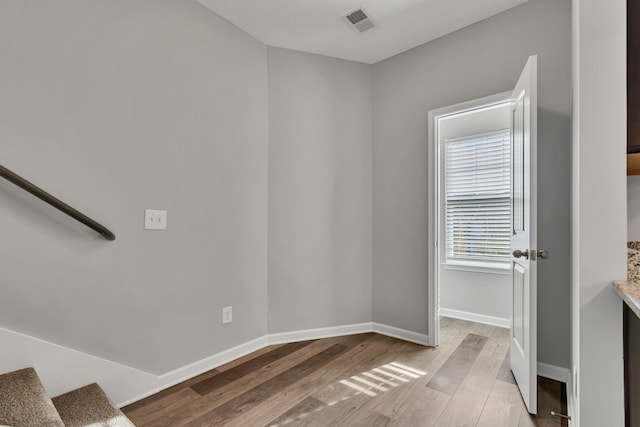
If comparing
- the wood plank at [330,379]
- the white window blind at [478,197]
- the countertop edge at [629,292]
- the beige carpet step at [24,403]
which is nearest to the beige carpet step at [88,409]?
the beige carpet step at [24,403]

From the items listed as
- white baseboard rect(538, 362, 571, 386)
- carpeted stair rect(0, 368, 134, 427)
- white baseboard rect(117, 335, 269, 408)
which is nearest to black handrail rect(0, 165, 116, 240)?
carpeted stair rect(0, 368, 134, 427)

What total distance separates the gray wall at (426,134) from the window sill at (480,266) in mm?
1063

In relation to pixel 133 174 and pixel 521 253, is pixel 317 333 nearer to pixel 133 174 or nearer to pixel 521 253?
pixel 521 253

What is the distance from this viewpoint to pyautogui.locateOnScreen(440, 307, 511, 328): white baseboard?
3271mm

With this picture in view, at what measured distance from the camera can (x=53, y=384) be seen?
1561 mm

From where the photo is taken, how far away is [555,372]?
7.01 ft

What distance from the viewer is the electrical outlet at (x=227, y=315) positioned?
2.41 metres

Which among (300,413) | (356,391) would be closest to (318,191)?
(356,391)

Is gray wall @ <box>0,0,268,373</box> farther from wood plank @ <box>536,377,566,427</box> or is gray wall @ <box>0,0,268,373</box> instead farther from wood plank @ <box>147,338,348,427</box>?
wood plank @ <box>536,377,566,427</box>

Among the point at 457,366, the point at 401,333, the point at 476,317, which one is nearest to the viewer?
the point at 457,366

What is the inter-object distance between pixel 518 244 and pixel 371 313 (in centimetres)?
157

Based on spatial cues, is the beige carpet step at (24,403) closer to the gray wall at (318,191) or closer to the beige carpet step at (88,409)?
the beige carpet step at (88,409)

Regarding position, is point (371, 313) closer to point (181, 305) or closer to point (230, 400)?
point (230, 400)

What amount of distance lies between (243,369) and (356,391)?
0.86m
